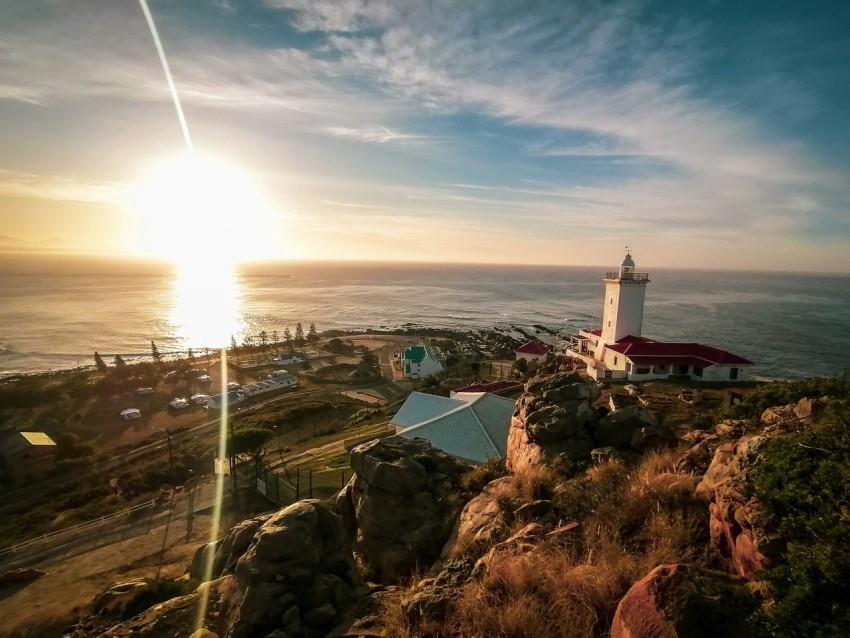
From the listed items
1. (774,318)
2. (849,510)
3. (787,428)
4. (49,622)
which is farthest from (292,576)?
(774,318)

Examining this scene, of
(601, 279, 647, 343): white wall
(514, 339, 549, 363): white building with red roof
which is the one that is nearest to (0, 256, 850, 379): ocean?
(601, 279, 647, 343): white wall

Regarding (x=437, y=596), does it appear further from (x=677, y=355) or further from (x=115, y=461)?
(x=115, y=461)

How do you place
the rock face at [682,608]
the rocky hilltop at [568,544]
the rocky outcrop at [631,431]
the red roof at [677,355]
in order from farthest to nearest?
the red roof at [677,355] → the rocky outcrop at [631,431] → the rocky hilltop at [568,544] → the rock face at [682,608]

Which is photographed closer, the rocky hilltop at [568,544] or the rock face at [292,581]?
the rocky hilltop at [568,544]

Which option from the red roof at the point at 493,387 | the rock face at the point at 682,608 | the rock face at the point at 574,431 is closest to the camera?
the rock face at the point at 682,608

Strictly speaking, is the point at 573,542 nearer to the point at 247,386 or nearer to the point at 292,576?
the point at 292,576

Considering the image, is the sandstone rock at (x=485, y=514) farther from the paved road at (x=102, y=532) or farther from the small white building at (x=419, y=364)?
the small white building at (x=419, y=364)

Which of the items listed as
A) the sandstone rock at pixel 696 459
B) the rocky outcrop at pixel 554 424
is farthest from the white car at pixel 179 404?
the sandstone rock at pixel 696 459
